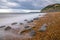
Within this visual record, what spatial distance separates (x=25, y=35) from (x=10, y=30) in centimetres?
125

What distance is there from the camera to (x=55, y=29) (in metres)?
7.52

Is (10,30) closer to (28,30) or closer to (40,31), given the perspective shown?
(28,30)

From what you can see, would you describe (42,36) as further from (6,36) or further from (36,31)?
(6,36)

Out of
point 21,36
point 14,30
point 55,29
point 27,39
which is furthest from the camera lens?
point 14,30

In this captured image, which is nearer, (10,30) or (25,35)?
(25,35)

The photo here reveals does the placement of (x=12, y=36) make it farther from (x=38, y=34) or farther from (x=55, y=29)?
(x=55, y=29)

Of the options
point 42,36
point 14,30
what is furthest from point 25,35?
point 14,30

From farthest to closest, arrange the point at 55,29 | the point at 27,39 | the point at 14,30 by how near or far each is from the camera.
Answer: the point at 14,30, the point at 55,29, the point at 27,39

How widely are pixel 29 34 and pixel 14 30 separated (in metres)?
1.23

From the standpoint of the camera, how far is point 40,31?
739cm

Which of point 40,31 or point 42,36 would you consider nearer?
point 42,36

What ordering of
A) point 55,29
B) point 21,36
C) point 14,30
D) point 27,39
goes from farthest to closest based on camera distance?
point 14,30, point 55,29, point 21,36, point 27,39

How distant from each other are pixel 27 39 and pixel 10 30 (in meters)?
1.72

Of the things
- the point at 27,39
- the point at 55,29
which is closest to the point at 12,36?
the point at 27,39
